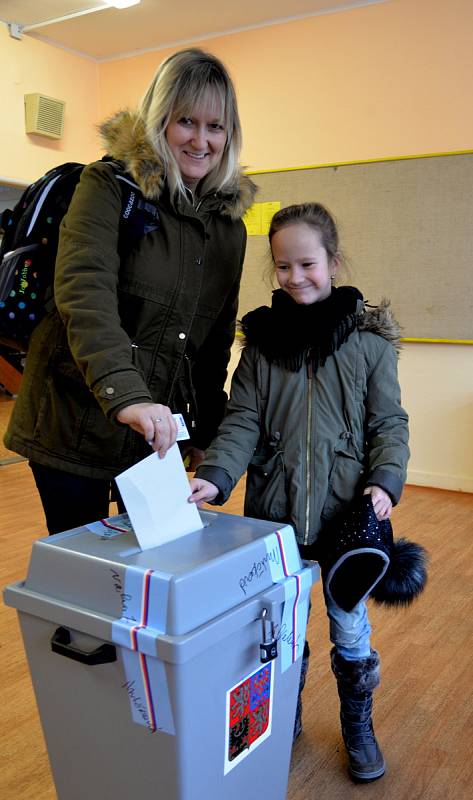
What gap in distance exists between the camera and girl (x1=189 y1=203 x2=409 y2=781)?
53.1 inches

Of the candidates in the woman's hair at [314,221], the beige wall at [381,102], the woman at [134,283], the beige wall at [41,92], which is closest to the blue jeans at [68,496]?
the woman at [134,283]

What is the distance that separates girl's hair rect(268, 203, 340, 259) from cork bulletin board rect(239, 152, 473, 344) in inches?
86.6

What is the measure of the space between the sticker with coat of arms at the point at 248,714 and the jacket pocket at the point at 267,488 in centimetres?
35

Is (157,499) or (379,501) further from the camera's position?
(379,501)

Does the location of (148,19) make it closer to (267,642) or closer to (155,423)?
(155,423)

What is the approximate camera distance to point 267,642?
1.04 m

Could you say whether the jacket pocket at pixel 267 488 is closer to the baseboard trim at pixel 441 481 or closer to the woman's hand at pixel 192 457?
the woman's hand at pixel 192 457

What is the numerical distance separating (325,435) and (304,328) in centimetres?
21

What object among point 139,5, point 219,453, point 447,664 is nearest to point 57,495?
point 219,453

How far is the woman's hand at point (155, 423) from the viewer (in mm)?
1054

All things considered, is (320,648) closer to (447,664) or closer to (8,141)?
(447,664)

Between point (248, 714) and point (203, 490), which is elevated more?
point (203, 490)

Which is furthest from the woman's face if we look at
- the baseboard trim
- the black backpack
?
the baseboard trim

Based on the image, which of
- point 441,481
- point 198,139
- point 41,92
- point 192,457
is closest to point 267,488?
point 192,457
